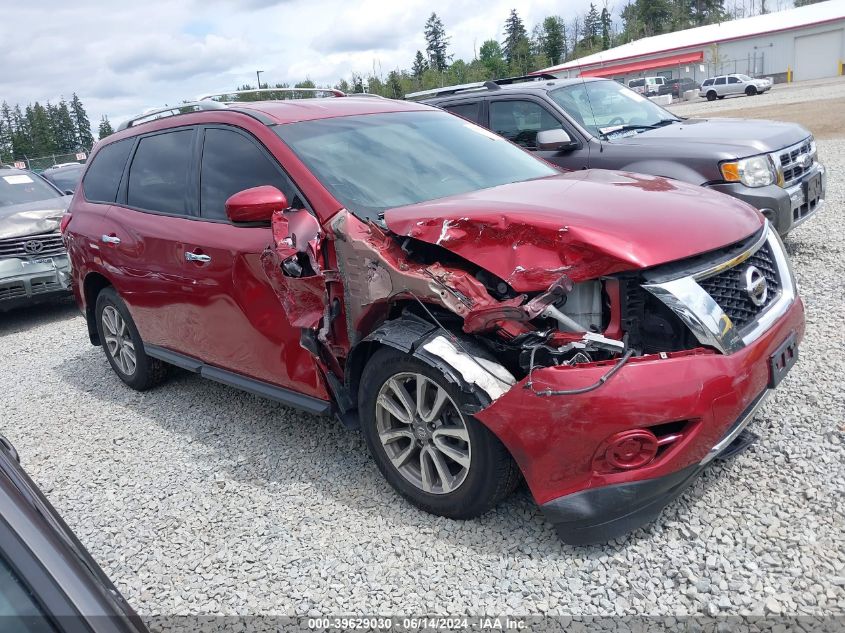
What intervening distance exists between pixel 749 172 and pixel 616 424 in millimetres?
4169

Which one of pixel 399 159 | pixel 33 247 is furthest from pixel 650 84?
pixel 399 159

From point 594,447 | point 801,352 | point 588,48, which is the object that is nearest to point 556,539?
point 594,447

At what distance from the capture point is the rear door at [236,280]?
3.64 m

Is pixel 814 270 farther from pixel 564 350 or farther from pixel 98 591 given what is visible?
pixel 98 591

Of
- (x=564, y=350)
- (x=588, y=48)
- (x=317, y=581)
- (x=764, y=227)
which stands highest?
(x=588, y=48)

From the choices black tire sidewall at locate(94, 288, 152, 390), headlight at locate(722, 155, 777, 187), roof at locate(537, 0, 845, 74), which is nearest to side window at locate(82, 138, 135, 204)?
black tire sidewall at locate(94, 288, 152, 390)

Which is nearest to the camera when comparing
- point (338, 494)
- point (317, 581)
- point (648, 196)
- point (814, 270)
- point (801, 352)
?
point (317, 581)

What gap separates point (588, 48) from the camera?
298ft

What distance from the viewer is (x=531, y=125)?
275 inches

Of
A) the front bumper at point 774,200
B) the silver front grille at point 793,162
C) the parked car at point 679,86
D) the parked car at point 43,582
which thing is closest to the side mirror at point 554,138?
the front bumper at point 774,200

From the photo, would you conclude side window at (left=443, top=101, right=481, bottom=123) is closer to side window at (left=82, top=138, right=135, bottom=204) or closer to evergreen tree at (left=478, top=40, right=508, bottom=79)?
side window at (left=82, top=138, right=135, bottom=204)

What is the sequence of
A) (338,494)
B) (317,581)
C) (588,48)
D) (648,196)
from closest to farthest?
(317,581) → (648,196) → (338,494) → (588,48)

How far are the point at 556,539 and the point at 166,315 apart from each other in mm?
2948

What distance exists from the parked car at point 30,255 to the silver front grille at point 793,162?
A: 7760 mm
